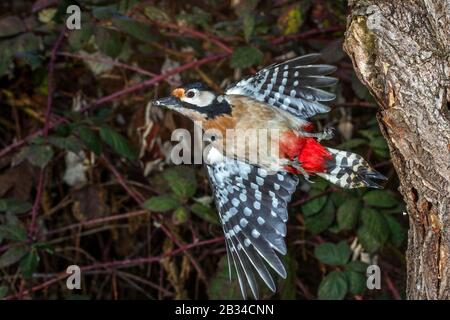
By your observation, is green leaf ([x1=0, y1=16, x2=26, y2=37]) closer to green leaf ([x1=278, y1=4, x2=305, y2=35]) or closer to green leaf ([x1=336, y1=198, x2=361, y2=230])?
green leaf ([x1=278, y1=4, x2=305, y2=35])

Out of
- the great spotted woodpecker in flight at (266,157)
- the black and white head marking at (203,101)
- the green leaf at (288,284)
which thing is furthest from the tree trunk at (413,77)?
the green leaf at (288,284)

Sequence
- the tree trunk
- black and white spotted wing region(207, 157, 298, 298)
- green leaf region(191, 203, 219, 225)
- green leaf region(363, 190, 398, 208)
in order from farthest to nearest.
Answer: green leaf region(191, 203, 219, 225) → green leaf region(363, 190, 398, 208) → black and white spotted wing region(207, 157, 298, 298) → the tree trunk

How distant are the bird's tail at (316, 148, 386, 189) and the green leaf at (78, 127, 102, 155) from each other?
0.99 meters

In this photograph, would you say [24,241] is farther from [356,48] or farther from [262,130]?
[356,48]

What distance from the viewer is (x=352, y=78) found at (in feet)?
10.5

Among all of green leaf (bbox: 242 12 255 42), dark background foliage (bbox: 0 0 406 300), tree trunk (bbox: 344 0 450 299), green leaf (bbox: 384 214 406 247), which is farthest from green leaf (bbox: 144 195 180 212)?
tree trunk (bbox: 344 0 450 299)

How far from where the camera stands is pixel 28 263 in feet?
9.52

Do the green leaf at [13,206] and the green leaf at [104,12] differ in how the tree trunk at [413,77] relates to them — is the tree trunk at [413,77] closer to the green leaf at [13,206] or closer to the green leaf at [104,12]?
the green leaf at [104,12]

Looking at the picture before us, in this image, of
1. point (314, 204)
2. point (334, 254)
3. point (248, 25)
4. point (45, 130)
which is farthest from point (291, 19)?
point (45, 130)

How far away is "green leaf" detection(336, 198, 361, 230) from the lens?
300 centimetres

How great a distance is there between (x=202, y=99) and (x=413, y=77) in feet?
3.15

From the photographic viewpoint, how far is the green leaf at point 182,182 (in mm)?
3158

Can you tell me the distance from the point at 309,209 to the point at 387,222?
32 centimetres

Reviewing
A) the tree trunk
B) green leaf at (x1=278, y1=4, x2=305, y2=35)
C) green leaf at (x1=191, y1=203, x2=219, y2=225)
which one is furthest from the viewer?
green leaf at (x1=278, y1=4, x2=305, y2=35)
